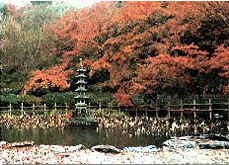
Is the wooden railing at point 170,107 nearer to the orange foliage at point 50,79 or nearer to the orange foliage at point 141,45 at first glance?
the orange foliage at point 141,45

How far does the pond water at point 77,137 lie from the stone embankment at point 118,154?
79 cm

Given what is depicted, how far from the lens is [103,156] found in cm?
748

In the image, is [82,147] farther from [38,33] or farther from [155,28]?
[38,33]

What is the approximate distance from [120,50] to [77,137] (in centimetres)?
523

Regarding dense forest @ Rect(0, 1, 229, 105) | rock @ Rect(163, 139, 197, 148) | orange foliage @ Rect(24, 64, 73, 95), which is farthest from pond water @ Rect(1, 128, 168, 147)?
orange foliage @ Rect(24, 64, 73, 95)

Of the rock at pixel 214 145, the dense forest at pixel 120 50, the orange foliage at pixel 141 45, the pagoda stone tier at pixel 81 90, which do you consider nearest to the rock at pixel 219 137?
the rock at pixel 214 145

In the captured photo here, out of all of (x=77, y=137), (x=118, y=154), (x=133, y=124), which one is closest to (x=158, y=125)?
(x=133, y=124)

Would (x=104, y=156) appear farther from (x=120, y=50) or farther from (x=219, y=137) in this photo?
(x=120, y=50)

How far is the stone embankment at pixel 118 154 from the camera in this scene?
692 cm

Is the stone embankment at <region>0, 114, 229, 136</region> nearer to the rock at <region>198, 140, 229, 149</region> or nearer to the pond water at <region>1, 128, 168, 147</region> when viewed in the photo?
the pond water at <region>1, 128, 168, 147</region>

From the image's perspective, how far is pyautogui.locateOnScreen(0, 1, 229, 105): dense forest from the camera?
13.2 m

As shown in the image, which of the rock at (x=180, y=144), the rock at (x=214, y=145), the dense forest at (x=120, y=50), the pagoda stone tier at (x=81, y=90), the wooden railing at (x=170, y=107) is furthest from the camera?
the pagoda stone tier at (x=81, y=90)

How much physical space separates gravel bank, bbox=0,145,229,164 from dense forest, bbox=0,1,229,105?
4.99 metres

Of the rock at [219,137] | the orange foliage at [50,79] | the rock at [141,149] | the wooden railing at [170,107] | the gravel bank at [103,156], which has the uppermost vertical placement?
the orange foliage at [50,79]
